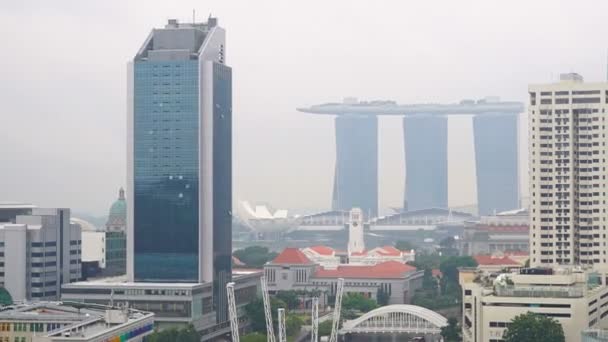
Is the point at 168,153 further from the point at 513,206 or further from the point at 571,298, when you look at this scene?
the point at 513,206

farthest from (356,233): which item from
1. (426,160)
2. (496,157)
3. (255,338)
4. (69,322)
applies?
(69,322)

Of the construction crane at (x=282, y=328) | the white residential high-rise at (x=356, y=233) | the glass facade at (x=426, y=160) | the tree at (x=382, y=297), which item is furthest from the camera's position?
the glass facade at (x=426, y=160)

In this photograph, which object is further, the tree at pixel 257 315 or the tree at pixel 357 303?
the tree at pixel 357 303

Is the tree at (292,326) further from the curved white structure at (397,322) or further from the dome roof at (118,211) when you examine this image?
the dome roof at (118,211)

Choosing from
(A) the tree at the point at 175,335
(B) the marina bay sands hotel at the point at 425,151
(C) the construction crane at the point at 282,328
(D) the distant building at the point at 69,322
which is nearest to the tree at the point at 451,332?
(C) the construction crane at the point at 282,328

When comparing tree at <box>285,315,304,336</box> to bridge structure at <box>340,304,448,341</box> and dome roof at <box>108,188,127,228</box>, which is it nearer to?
bridge structure at <box>340,304,448,341</box>

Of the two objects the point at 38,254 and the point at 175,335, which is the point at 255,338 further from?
the point at 38,254
